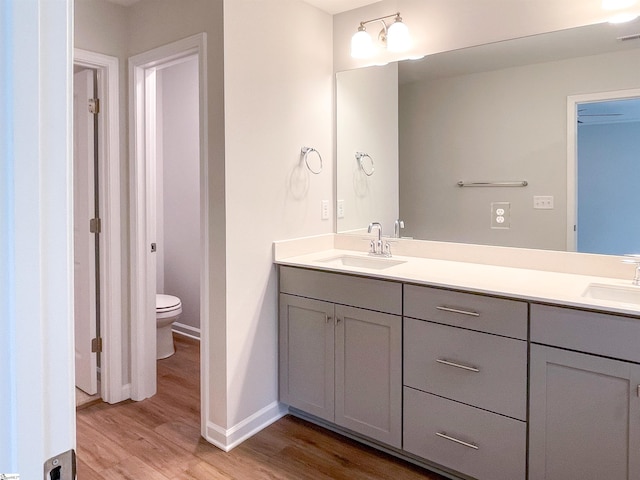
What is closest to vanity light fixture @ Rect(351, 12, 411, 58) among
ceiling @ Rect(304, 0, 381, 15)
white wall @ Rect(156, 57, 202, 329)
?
ceiling @ Rect(304, 0, 381, 15)

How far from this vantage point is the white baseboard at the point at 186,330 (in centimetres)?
412

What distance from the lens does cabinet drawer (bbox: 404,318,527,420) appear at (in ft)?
6.11

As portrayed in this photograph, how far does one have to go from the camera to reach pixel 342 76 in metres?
2.97

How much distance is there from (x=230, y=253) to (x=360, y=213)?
1.00 meters

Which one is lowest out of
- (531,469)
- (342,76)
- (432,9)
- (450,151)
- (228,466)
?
(228,466)

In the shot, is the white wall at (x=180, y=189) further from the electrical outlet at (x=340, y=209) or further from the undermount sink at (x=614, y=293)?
the undermount sink at (x=614, y=293)

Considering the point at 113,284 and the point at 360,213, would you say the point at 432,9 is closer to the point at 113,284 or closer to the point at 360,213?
the point at 360,213

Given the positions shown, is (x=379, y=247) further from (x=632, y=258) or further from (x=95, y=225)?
(x=95, y=225)

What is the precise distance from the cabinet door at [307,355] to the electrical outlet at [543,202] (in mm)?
1151

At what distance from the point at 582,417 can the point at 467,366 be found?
1.45ft

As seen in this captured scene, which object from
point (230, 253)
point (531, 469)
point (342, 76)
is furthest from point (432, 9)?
point (531, 469)

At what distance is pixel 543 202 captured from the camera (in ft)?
7.70

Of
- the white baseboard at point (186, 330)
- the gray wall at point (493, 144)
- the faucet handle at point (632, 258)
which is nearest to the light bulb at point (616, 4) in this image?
the gray wall at point (493, 144)

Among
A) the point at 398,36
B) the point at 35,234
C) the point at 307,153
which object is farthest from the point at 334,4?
the point at 35,234
